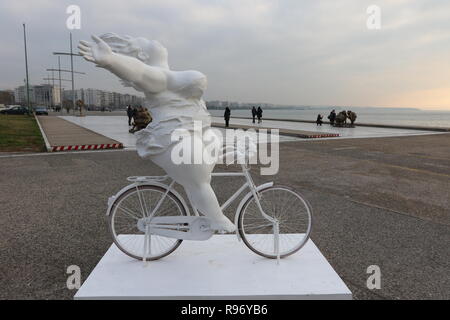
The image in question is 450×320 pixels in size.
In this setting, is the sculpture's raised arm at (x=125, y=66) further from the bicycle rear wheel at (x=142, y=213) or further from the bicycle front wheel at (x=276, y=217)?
the bicycle front wheel at (x=276, y=217)

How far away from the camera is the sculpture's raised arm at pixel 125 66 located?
2461 millimetres

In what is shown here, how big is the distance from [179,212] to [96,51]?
5.05 feet

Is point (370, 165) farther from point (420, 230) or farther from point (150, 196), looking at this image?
point (150, 196)

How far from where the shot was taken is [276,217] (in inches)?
128

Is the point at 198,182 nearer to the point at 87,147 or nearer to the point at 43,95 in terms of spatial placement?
the point at 87,147

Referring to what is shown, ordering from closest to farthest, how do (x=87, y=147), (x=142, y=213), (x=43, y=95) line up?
(x=142, y=213), (x=87, y=147), (x=43, y=95)

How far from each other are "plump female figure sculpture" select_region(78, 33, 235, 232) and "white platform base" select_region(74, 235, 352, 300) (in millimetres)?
437

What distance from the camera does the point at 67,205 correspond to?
5.02 meters

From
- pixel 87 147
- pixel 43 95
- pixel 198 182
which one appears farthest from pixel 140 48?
pixel 43 95

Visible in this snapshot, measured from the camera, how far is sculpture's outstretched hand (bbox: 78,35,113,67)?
2.44 m

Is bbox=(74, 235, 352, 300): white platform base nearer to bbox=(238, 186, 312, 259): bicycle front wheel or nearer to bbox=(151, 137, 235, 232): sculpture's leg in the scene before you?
bbox=(238, 186, 312, 259): bicycle front wheel

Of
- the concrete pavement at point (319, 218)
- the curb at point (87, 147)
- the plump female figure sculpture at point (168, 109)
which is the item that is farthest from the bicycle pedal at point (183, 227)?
the curb at point (87, 147)
